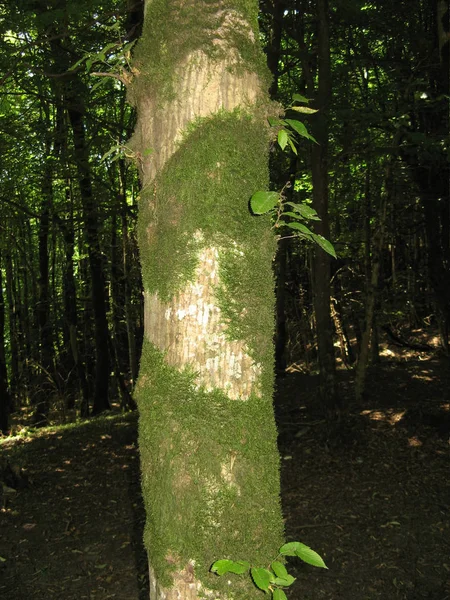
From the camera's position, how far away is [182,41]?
159 centimetres

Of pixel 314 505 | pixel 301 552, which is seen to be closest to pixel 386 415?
pixel 314 505

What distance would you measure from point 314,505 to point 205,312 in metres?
5.01

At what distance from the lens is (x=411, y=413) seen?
7.56 metres

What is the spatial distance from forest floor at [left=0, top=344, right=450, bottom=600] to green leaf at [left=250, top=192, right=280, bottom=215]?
4.16m

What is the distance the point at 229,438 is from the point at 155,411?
0.76ft

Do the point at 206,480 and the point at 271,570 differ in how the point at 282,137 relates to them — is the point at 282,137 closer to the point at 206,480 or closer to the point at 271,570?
the point at 206,480

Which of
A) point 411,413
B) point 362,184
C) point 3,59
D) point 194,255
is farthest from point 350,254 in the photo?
point 194,255

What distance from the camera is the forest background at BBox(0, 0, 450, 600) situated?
674 cm

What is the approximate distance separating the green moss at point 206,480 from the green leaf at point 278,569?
24 millimetres

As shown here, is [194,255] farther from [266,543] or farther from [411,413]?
[411,413]

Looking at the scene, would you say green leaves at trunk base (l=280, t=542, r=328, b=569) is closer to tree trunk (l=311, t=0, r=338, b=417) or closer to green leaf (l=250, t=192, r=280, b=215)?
green leaf (l=250, t=192, r=280, b=215)

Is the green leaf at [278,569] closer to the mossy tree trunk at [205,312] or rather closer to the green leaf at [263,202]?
the mossy tree trunk at [205,312]

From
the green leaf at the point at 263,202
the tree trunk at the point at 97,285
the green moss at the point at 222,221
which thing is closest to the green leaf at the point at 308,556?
the green moss at the point at 222,221

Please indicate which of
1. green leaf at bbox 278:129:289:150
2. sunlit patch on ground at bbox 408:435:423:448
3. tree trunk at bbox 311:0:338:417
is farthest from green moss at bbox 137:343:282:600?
sunlit patch on ground at bbox 408:435:423:448
